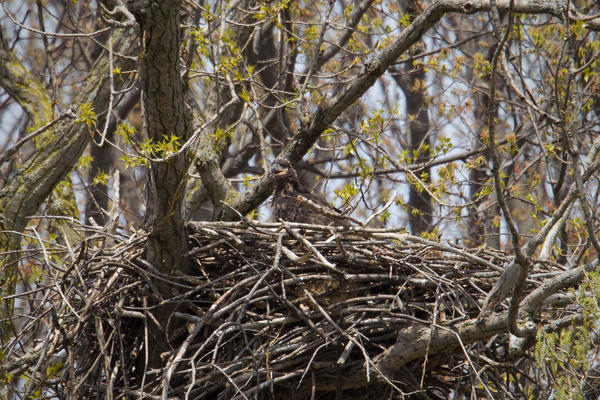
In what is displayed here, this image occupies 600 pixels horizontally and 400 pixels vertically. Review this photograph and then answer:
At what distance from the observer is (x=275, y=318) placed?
379 cm

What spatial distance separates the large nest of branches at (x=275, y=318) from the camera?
3.66m

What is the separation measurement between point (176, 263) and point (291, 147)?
134 cm

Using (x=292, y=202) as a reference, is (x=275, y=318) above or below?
below

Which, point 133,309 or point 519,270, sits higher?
point 519,270

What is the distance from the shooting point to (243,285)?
3.84 meters

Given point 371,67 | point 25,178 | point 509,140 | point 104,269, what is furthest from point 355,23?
point 104,269

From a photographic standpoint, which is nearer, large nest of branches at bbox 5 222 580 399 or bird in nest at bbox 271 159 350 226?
large nest of branches at bbox 5 222 580 399

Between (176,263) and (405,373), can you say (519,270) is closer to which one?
(405,373)

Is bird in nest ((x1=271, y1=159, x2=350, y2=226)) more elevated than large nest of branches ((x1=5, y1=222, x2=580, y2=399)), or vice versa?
bird in nest ((x1=271, y1=159, x2=350, y2=226))

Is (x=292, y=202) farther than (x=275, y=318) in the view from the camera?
Yes

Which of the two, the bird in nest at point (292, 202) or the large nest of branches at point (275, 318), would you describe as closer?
the large nest of branches at point (275, 318)

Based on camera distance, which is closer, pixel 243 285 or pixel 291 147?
pixel 243 285

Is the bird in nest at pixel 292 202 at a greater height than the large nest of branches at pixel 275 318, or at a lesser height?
greater

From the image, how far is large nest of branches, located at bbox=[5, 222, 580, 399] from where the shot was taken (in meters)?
3.66
